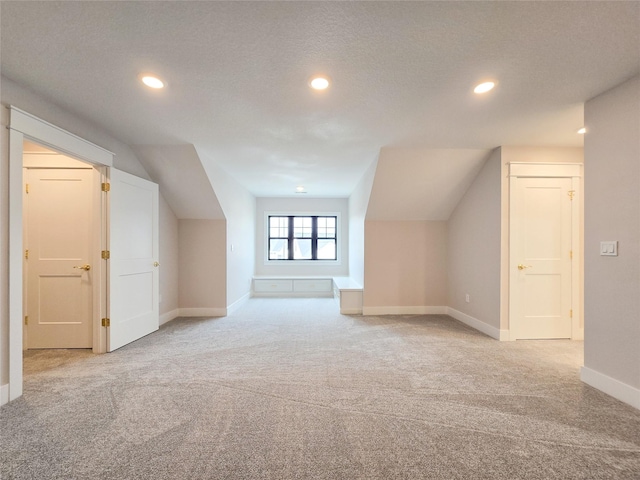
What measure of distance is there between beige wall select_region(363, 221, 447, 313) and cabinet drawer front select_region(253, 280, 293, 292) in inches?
91.8

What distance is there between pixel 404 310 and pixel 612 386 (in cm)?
281

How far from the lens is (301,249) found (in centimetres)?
757

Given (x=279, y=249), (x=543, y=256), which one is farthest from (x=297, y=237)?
(x=543, y=256)

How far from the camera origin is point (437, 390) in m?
2.32

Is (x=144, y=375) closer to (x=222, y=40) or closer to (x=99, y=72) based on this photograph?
(x=99, y=72)

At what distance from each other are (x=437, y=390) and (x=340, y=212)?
551 centimetres

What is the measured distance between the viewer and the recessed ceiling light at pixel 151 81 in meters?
2.15

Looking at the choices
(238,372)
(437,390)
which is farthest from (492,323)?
(238,372)

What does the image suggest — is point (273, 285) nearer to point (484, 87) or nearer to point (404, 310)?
point (404, 310)

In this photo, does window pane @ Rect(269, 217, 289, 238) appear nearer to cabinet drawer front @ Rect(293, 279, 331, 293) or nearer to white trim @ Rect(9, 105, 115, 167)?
cabinet drawer front @ Rect(293, 279, 331, 293)

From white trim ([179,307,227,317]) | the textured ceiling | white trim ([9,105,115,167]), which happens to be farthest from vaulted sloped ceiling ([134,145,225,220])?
white trim ([179,307,227,317])

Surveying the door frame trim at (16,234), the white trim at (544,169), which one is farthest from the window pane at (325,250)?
A: the door frame trim at (16,234)

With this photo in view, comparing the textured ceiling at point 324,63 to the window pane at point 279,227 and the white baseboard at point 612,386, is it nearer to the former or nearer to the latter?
the white baseboard at point 612,386

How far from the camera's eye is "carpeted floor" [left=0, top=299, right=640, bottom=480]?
5.01 feet
